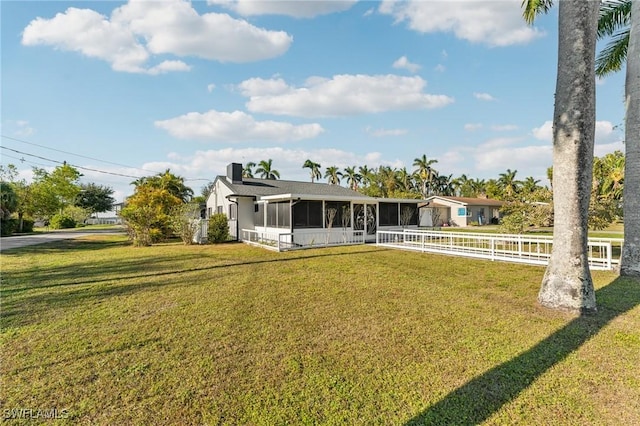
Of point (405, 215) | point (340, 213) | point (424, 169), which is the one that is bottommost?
point (405, 215)

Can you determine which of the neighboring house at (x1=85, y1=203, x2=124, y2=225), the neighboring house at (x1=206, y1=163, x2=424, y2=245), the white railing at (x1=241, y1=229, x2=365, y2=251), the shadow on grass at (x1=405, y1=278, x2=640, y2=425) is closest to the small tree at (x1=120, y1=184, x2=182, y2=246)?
the neighboring house at (x1=206, y1=163, x2=424, y2=245)

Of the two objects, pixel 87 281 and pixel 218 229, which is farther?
pixel 218 229

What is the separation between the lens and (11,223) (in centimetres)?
2573

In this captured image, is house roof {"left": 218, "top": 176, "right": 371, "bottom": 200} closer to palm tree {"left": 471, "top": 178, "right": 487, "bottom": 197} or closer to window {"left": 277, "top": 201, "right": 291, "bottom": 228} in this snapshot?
window {"left": 277, "top": 201, "right": 291, "bottom": 228}

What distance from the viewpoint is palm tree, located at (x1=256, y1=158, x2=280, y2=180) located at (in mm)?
41619

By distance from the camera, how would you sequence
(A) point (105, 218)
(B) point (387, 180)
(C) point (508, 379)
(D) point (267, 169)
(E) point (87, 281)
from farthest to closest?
(A) point (105, 218), (B) point (387, 180), (D) point (267, 169), (E) point (87, 281), (C) point (508, 379)

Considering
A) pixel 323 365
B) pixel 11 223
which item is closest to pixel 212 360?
pixel 323 365

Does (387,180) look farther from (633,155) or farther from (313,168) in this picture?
(633,155)

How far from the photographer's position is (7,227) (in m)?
24.7

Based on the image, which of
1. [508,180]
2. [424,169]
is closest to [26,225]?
[424,169]

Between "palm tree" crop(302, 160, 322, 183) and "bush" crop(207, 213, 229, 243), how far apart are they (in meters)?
33.2

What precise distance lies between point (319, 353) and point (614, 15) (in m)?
13.6

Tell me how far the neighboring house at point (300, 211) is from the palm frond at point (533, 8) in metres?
9.80

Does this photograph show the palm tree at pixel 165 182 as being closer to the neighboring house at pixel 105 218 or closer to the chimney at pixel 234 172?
the chimney at pixel 234 172
